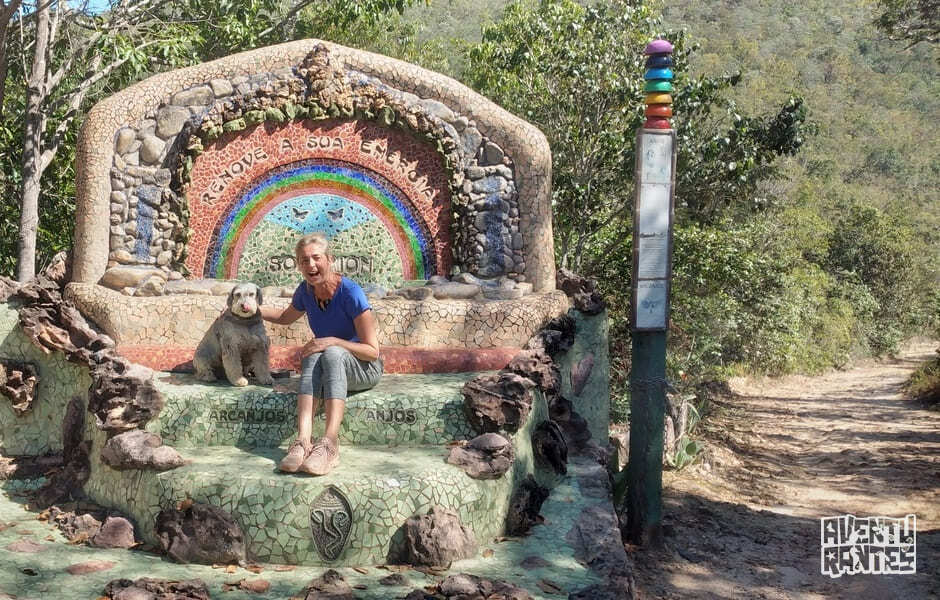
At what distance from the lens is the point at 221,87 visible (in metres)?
7.03

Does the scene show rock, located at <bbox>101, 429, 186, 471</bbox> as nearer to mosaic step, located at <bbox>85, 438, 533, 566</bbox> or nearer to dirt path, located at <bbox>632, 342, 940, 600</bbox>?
mosaic step, located at <bbox>85, 438, 533, 566</bbox>

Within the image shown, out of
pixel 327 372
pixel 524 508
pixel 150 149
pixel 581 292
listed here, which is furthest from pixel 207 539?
pixel 581 292

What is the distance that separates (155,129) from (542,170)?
2.98m

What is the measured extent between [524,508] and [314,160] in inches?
134

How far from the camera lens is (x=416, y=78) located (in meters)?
7.29

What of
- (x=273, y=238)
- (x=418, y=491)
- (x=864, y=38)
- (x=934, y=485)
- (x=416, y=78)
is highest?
(x=864, y=38)

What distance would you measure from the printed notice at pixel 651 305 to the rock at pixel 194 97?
11.7 feet

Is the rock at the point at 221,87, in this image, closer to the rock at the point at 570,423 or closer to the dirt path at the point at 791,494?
the rock at the point at 570,423

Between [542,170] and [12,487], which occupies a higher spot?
[542,170]

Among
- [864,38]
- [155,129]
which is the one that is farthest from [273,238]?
[864,38]

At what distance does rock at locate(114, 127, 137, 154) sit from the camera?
6.82 m

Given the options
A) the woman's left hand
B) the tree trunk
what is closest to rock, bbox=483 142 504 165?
the woman's left hand

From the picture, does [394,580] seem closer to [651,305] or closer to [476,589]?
[476,589]

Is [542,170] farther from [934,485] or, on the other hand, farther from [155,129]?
[934,485]
